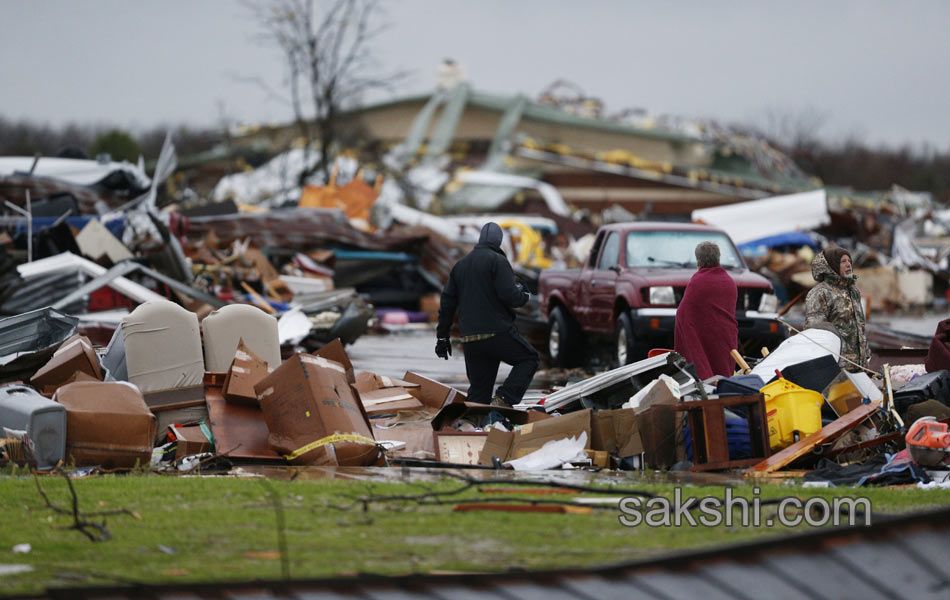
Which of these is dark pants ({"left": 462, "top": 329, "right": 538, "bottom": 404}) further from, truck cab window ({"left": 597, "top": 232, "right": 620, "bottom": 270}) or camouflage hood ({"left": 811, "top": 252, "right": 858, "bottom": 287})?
truck cab window ({"left": 597, "top": 232, "right": 620, "bottom": 270})

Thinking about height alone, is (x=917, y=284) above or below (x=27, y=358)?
below

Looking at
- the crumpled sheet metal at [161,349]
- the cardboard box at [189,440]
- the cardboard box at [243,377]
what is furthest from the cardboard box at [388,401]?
the cardboard box at [189,440]

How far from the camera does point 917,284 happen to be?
30141mm

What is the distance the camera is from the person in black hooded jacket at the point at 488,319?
9.88 m

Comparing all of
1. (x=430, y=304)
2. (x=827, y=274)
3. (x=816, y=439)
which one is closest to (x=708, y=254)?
(x=827, y=274)

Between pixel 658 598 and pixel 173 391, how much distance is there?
5.77m

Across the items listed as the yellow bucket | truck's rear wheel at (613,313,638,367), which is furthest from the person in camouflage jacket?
truck's rear wheel at (613,313,638,367)

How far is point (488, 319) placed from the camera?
32.3ft

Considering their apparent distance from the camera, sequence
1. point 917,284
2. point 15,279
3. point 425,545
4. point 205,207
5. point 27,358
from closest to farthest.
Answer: point 425,545
point 27,358
point 15,279
point 205,207
point 917,284

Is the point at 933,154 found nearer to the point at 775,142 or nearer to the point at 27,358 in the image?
the point at 775,142

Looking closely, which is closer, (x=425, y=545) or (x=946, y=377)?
(x=425, y=545)

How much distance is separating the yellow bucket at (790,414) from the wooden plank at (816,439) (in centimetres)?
14

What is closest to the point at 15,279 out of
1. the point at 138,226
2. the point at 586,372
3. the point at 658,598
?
the point at 138,226

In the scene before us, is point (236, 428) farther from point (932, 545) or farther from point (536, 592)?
point (932, 545)
